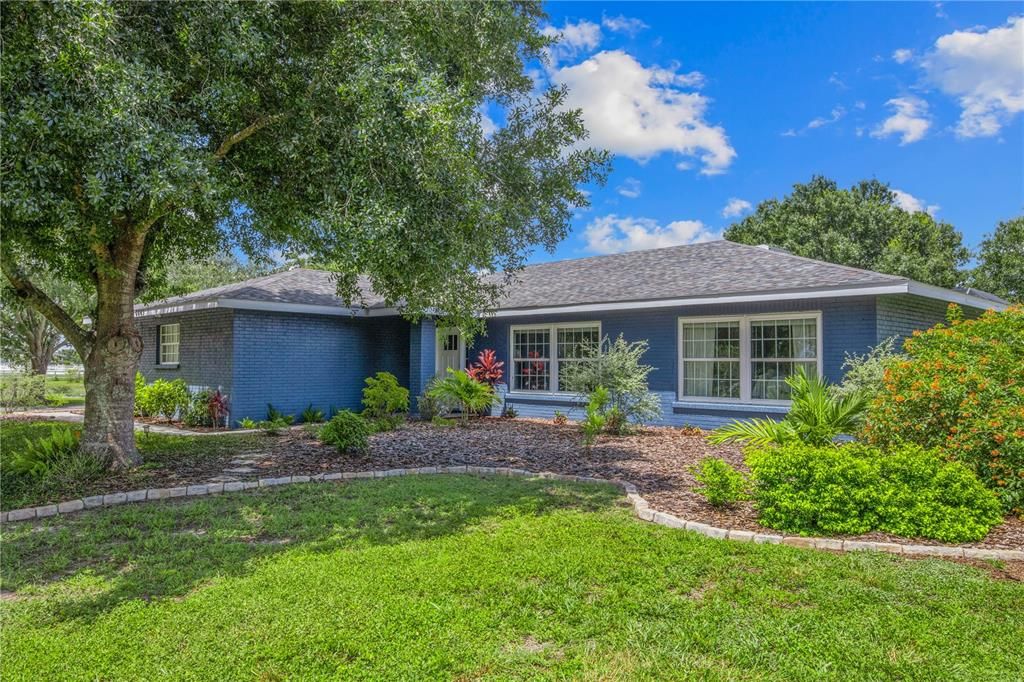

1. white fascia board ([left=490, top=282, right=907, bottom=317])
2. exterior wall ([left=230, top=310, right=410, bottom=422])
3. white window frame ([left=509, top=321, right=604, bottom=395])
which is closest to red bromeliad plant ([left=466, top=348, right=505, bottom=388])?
white window frame ([left=509, top=321, right=604, bottom=395])

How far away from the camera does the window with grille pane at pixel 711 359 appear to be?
39.8ft

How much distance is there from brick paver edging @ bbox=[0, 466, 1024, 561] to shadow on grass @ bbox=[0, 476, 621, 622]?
30cm

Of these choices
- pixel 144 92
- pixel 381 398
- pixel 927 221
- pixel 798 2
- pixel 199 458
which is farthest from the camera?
pixel 927 221

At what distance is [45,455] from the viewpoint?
7.55m

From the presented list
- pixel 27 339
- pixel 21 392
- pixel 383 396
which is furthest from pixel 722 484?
pixel 27 339

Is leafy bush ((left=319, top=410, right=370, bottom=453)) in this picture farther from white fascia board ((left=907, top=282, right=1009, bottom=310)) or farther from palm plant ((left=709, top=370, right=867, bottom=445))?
white fascia board ((left=907, top=282, right=1009, bottom=310))

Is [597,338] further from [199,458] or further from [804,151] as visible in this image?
[804,151]

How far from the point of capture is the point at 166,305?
47.8 ft

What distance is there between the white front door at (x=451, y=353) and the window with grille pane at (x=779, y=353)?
290 inches

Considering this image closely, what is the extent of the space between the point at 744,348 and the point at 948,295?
11.9 feet

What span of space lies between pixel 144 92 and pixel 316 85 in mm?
1768

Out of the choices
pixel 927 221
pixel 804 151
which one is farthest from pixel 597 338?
pixel 927 221

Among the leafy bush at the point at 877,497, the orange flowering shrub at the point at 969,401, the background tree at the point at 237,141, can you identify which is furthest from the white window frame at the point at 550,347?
the leafy bush at the point at 877,497

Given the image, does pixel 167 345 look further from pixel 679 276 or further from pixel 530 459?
pixel 679 276
